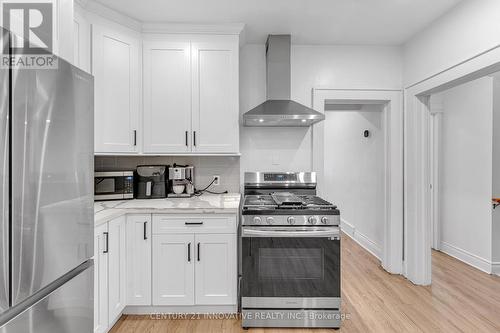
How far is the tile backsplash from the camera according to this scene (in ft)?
9.68

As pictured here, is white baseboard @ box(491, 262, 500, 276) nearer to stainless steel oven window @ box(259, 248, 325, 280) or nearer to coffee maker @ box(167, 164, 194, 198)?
stainless steel oven window @ box(259, 248, 325, 280)

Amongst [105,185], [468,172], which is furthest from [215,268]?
[468,172]

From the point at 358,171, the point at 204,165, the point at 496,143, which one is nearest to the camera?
the point at 204,165

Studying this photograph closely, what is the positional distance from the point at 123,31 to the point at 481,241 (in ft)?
14.3

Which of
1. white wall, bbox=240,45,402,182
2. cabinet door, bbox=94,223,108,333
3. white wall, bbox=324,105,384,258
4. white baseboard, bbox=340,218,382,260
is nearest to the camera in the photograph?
cabinet door, bbox=94,223,108,333

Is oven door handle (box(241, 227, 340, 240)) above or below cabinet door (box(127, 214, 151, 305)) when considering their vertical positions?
above

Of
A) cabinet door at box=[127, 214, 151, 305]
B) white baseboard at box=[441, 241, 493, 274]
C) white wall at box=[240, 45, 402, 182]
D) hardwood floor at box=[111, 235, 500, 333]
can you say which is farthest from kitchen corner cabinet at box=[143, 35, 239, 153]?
white baseboard at box=[441, 241, 493, 274]

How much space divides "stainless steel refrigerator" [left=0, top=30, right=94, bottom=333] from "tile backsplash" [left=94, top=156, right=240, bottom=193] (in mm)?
1859

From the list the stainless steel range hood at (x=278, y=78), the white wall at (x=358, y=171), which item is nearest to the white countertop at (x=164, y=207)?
the stainless steel range hood at (x=278, y=78)

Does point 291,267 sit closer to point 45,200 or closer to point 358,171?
point 45,200

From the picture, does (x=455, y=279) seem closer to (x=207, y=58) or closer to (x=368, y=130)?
(x=368, y=130)

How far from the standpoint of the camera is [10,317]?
79 cm

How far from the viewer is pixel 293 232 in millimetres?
2201

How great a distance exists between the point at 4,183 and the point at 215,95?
6.69 ft
